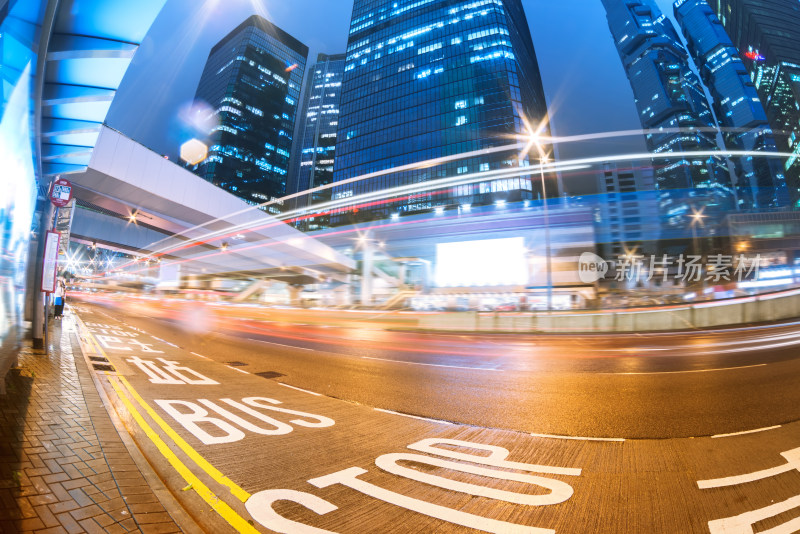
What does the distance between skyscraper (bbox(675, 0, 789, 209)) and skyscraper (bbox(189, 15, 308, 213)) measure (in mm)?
220012

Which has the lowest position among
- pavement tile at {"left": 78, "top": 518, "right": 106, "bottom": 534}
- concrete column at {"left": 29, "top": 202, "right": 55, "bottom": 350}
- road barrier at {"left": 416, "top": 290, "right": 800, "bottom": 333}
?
road barrier at {"left": 416, "top": 290, "right": 800, "bottom": 333}

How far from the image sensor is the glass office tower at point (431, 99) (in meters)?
73.7

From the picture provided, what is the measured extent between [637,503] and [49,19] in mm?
8382

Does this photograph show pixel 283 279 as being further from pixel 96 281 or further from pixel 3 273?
pixel 96 281

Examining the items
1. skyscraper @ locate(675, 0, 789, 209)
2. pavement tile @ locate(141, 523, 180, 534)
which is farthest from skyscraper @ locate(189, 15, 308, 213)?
skyscraper @ locate(675, 0, 789, 209)

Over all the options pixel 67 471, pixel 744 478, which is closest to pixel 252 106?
pixel 67 471

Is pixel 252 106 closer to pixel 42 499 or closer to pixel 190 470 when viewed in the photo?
pixel 190 470

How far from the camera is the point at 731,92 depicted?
557 ft

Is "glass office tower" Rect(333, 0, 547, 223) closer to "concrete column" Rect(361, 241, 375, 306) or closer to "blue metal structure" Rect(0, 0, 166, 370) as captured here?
"concrete column" Rect(361, 241, 375, 306)

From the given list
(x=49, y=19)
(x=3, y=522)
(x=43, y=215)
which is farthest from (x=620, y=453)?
(x=43, y=215)

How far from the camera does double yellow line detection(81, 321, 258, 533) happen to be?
241 centimetres

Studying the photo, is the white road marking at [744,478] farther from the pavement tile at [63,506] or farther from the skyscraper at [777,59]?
the skyscraper at [777,59]

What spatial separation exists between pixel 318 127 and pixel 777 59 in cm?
19612

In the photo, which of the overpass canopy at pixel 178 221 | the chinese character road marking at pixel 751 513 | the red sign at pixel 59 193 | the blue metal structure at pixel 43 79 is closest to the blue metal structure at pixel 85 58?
the blue metal structure at pixel 43 79
